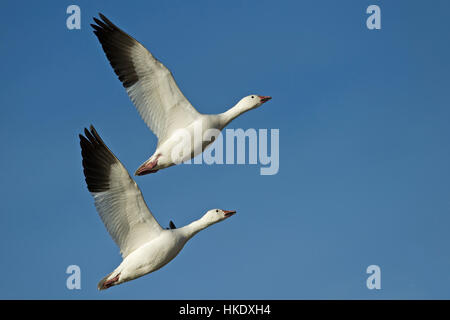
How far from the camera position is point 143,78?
13469 mm

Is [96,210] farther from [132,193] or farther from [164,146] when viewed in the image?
[164,146]

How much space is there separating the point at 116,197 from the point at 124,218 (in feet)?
1.29

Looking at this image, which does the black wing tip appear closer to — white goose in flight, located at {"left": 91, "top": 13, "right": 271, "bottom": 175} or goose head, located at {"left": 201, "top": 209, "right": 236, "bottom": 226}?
white goose in flight, located at {"left": 91, "top": 13, "right": 271, "bottom": 175}

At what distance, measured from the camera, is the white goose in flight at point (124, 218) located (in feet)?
39.0

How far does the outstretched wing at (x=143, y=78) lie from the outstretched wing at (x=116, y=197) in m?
1.70

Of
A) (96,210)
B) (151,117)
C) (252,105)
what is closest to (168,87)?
(151,117)

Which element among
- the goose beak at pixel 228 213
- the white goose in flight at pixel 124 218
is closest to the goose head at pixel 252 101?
the goose beak at pixel 228 213

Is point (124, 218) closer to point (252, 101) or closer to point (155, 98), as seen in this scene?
point (155, 98)

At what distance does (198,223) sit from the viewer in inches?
501

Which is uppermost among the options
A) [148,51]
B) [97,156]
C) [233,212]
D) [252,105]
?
[148,51]

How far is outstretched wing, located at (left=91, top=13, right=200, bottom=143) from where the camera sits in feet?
43.9

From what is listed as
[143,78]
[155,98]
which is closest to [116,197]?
[155,98]

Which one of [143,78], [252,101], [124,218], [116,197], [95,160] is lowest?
[124,218]

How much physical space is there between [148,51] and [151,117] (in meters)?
1.24
